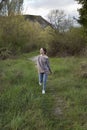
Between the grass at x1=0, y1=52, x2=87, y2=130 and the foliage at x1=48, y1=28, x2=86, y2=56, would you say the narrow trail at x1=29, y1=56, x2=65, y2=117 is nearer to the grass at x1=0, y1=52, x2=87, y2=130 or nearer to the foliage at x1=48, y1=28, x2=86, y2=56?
the grass at x1=0, y1=52, x2=87, y2=130

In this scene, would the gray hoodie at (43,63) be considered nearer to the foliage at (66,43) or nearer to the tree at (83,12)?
the tree at (83,12)

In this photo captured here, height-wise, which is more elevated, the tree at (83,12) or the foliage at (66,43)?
the tree at (83,12)

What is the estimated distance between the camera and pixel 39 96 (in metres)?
11.3

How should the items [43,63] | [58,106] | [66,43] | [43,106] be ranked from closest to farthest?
[43,106] → [58,106] → [43,63] → [66,43]

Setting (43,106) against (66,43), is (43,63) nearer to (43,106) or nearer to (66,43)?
(43,106)

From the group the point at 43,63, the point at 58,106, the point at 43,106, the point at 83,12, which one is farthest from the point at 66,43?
the point at 43,106

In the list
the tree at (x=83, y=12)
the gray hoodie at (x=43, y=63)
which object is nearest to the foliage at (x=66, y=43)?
the tree at (x=83, y=12)

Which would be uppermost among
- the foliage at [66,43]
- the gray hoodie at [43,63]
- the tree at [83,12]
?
the tree at [83,12]

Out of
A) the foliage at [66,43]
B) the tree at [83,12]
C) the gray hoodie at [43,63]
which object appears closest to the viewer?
the gray hoodie at [43,63]

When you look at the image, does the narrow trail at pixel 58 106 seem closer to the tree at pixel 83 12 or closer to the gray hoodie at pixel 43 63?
the gray hoodie at pixel 43 63

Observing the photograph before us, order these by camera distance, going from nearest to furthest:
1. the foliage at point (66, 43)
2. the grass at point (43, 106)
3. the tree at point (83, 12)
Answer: the grass at point (43, 106) → the tree at point (83, 12) → the foliage at point (66, 43)

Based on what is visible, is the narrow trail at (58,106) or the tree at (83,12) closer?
the narrow trail at (58,106)

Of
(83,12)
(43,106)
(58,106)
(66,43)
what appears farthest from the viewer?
(66,43)

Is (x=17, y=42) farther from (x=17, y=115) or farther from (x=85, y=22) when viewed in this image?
(x=17, y=115)
